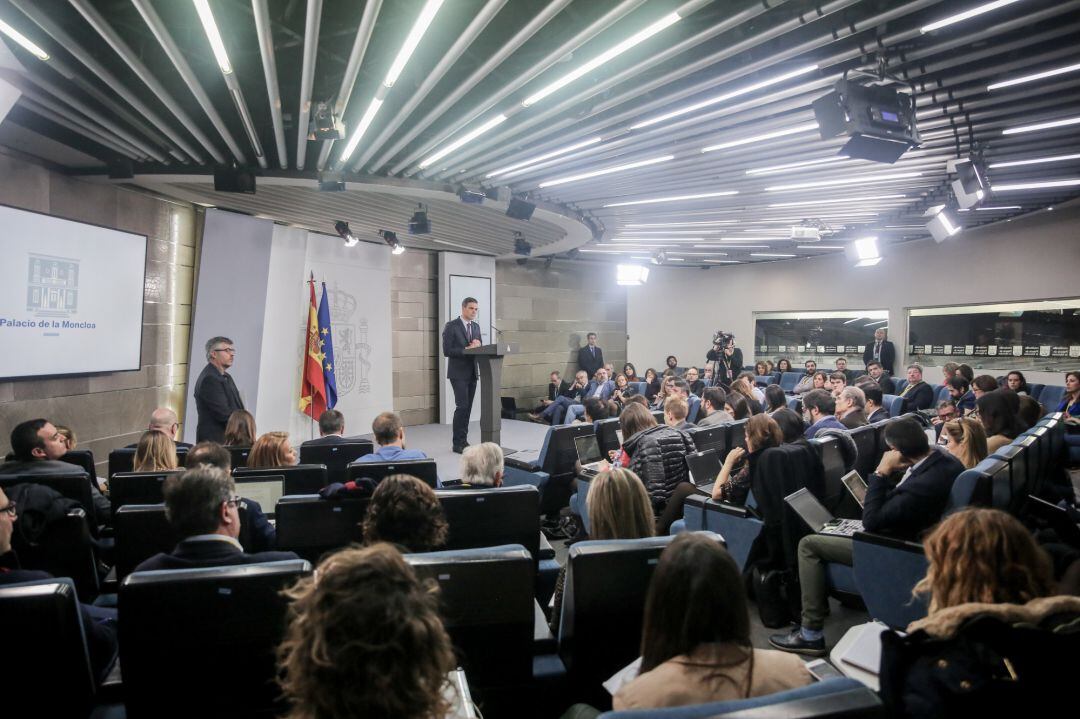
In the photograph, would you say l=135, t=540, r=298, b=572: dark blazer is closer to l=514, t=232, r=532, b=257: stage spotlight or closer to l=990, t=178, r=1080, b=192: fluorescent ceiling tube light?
l=514, t=232, r=532, b=257: stage spotlight

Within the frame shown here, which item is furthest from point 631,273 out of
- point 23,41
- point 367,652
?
point 367,652

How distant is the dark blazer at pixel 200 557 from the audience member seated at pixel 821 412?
3.89m

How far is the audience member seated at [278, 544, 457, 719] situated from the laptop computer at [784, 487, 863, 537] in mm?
2644

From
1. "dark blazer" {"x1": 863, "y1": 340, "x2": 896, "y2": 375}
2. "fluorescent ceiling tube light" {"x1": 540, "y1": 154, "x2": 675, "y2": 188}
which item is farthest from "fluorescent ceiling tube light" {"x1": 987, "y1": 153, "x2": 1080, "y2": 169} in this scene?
"dark blazer" {"x1": 863, "y1": 340, "x2": 896, "y2": 375}

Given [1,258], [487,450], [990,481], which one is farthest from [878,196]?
[1,258]

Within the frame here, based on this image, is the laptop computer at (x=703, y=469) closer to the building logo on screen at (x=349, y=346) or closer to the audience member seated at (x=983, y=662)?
the audience member seated at (x=983, y=662)

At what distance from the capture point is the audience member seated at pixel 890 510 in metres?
2.91

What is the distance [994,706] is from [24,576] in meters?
2.43

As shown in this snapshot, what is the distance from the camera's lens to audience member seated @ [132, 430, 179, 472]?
139 inches

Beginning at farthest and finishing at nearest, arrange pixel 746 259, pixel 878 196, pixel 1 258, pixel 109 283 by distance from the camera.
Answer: pixel 746 259, pixel 878 196, pixel 109 283, pixel 1 258

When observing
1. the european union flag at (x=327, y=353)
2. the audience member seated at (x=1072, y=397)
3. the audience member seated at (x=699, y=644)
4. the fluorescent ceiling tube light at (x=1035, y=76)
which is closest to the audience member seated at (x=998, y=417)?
the fluorescent ceiling tube light at (x=1035, y=76)

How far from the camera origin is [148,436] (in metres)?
3.56

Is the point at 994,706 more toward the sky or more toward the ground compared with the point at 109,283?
more toward the ground

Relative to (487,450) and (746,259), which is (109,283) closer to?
(487,450)
